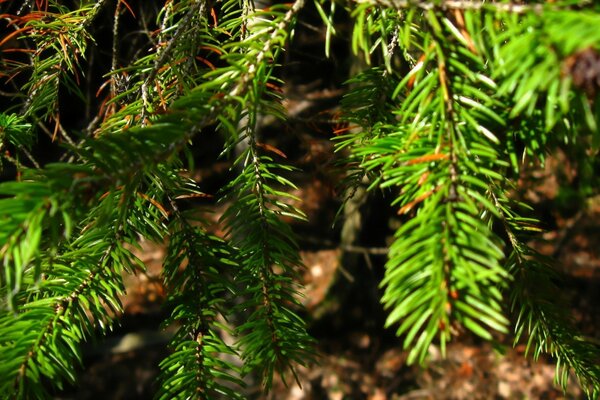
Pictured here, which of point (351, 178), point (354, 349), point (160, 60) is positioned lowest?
point (354, 349)

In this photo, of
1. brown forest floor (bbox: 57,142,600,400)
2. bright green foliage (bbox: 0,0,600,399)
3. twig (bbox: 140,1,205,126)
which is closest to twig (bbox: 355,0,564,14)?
bright green foliage (bbox: 0,0,600,399)

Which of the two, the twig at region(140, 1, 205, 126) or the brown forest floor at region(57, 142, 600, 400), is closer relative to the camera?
the twig at region(140, 1, 205, 126)

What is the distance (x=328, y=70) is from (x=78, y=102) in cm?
209

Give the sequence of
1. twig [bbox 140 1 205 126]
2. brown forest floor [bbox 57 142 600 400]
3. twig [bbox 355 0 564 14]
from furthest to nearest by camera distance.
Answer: brown forest floor [bbox 57 142 600 400], twig [bbox 140 1 205 126], twig [bbox 355 0 564 14]

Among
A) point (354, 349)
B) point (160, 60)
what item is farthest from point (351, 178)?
point (354, 349)

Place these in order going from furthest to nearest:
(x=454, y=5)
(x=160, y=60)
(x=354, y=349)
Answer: (x=354, y=349), (x=160, y=60), (x=454, y=5)

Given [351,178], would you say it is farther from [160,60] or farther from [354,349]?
[354,349]

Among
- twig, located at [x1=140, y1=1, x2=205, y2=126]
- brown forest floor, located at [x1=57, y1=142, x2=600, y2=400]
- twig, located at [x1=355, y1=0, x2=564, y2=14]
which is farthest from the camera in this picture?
brown forest floor, located at [x1=57, y1=142, x2=600, y2=400]

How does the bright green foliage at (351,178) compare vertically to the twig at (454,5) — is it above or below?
below

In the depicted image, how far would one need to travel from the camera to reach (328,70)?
4.17m

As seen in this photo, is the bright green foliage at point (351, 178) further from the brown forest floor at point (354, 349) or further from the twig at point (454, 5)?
the brown forest floor at point (354, 349)

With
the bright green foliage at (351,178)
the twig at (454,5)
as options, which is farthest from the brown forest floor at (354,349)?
the twig at (454,5)

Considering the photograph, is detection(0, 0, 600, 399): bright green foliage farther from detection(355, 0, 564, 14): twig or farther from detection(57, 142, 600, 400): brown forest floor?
detection(57, 142, 600, 400): brown forest floor

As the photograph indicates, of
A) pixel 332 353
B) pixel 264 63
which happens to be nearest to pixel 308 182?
pixel 332 353
